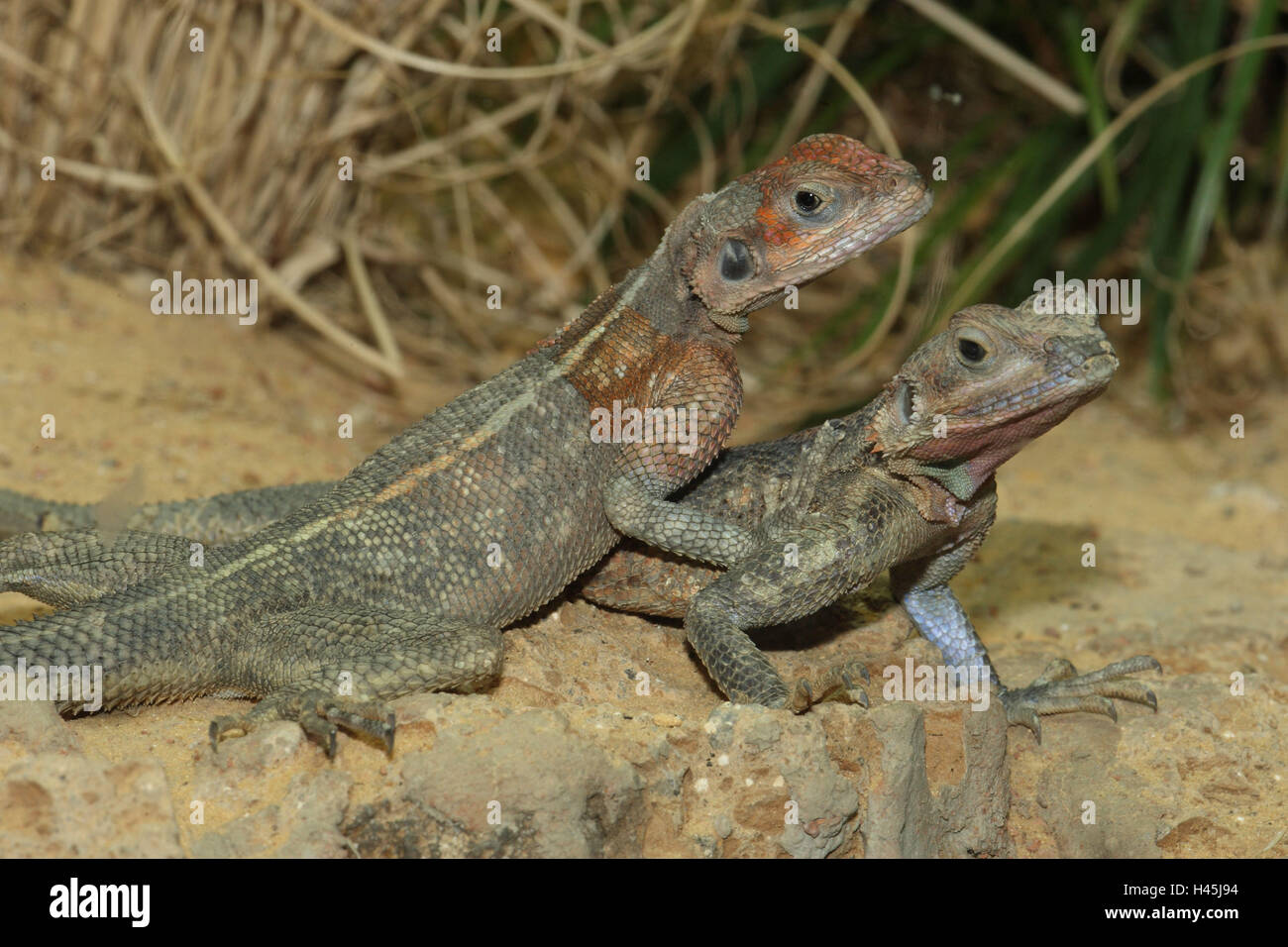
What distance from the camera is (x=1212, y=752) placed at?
4.23m

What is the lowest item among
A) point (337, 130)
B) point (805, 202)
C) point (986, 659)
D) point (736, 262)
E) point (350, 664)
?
point (986, 659)

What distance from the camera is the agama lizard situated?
3729 millimetres

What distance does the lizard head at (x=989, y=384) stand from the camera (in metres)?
3.72

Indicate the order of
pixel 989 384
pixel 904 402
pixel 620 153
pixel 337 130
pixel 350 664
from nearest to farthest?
pixel 350 664 < pixel 989 384 < pixel 904 402 < pixel 337 130 < pixel 620 153

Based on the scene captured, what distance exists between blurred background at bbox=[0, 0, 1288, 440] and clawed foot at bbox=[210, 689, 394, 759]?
3307 mm

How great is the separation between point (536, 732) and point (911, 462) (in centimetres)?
155

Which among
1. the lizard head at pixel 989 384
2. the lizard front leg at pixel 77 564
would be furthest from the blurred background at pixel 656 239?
the lizard head at pixel 989 384

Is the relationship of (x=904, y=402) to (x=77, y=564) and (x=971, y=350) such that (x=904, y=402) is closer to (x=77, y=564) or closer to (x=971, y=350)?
(x=971, y=350)

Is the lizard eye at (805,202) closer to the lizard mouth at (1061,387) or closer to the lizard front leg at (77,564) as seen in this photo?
the lizard mouth at (1061,387)

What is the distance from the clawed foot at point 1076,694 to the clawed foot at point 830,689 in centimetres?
80

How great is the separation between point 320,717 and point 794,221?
2.14m

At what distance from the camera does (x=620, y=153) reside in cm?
813

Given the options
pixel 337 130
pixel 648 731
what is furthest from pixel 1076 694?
pixel 337 130

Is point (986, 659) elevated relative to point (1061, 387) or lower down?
lower down
